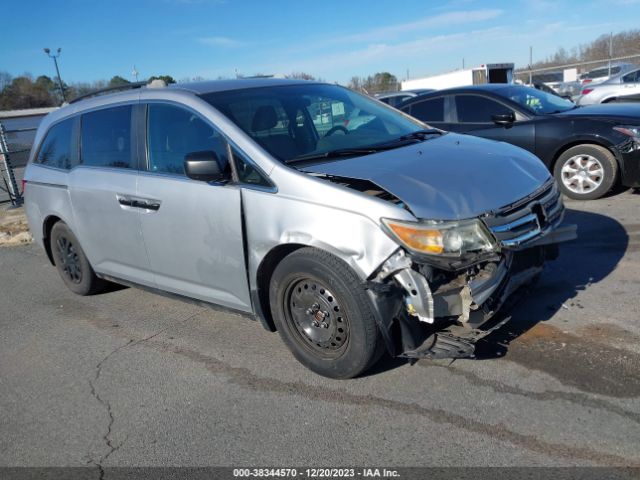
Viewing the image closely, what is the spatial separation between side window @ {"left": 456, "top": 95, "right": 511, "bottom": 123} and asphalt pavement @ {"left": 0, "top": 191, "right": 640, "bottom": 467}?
3.63 m

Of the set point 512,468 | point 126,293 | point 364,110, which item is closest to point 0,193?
point 126,293

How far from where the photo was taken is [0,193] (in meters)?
14.0

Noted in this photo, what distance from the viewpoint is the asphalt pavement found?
278cm

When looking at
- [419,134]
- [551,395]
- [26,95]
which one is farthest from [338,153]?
[26,95]

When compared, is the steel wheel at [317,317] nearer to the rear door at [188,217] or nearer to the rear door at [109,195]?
the rear door at [188,217]

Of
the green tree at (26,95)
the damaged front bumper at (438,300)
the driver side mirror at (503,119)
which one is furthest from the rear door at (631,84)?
the green tree at (26,95)

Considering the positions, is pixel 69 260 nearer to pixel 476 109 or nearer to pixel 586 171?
pixel 476 109

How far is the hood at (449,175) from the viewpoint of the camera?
3.07m

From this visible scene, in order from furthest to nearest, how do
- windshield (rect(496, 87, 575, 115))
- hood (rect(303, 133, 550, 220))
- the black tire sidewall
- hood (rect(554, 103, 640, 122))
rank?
1. windshield (rect(496, 87, 575, 115))
2. hood (rect(554, 103, 640, 122))
3. the black tire sidewall
4. hood (rect(303, 133, 550, 220))

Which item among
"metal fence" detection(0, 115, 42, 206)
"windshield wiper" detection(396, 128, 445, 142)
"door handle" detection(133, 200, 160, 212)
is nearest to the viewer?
"door handle" detection(133, 200, 160, 212)

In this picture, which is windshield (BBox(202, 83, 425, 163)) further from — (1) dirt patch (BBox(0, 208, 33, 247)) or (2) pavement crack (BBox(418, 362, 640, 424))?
(1) dirt patch (BBox(0, 208, 33, 247))

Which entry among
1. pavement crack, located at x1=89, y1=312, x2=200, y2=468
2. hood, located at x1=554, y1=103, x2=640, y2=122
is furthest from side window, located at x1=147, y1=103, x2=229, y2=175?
hood, located at x1=554, y1=103, x2=640, y2=122

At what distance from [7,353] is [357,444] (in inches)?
128

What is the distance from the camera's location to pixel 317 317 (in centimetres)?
340
